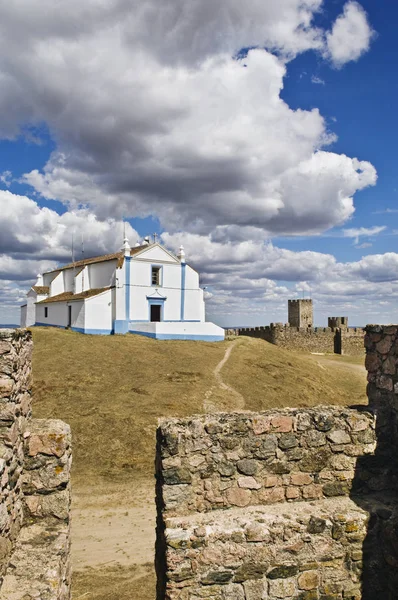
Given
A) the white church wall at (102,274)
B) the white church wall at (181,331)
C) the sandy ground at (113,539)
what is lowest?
the sandy ground at (113,539)

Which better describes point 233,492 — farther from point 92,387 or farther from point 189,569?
point 92,387

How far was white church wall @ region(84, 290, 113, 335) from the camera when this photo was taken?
1289 inches

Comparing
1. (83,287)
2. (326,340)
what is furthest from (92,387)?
(326,340)

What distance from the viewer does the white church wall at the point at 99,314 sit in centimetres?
3275

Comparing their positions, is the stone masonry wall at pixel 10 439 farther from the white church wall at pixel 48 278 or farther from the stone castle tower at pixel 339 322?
the stone castle tower at pixel 339 322

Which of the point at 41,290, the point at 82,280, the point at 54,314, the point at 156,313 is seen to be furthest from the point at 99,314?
the point at 41,290

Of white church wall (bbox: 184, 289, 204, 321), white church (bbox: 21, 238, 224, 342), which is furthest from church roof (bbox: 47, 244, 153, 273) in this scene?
white church wall (bbox: 184, 289, 204, 321)

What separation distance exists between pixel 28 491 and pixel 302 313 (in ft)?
148

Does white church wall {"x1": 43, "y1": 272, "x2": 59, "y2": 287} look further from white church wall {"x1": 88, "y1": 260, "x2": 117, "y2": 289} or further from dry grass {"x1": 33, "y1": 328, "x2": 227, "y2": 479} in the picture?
dry grass {"x1": 33, "y1": 328, "x2": 227, "y2": 479}

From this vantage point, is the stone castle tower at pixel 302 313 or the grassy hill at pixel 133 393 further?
the stone castle tower at pixel 302 313

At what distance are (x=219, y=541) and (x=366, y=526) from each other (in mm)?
1459

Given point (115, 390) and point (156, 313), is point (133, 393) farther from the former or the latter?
point (156, 313)

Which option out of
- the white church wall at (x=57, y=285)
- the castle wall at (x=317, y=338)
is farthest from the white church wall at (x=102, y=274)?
the castle wall at (x=317, y=338)

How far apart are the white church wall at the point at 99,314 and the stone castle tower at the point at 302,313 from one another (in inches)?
853
